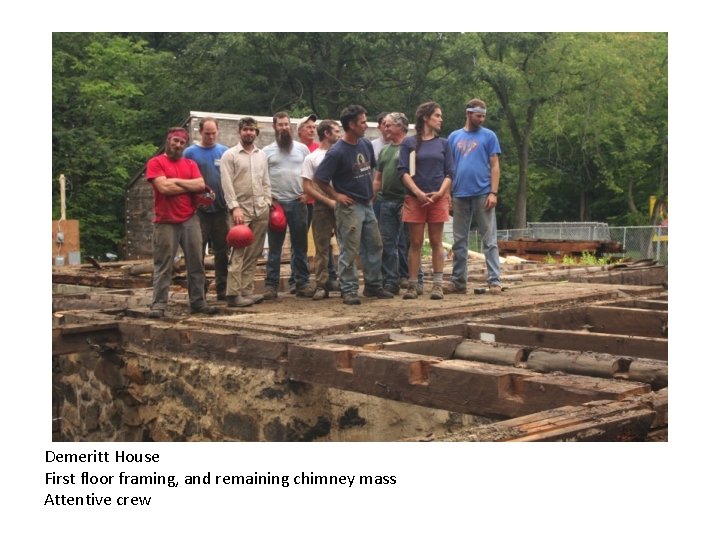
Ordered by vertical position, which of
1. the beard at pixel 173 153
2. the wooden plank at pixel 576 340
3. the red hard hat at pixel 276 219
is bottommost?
the wooden plank at pixel 576 340

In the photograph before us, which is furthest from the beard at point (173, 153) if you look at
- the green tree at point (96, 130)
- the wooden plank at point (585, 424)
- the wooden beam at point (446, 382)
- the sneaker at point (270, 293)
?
the green tree at point (96, 130)

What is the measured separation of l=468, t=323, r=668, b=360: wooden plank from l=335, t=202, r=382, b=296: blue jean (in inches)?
66.9

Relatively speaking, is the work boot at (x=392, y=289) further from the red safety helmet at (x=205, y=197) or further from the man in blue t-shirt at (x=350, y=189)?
the red safety helmet at (x=205, y=197)

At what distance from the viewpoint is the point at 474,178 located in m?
10.6

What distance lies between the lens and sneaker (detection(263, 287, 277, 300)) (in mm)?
10555

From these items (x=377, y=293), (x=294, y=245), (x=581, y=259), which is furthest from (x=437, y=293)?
(x=581, y=259)

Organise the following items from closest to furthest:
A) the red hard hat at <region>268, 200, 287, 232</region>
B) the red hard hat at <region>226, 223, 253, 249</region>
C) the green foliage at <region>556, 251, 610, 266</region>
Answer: the red hard hat at <region>226, 223, 253, 249</region>
the red hard hat at <region>268, 200, 287, 232</region>
the green foliage at <region>556, 251, 610, 266</region>

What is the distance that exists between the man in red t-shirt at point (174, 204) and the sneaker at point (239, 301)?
642mm

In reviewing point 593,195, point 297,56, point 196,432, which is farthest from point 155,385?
point 593,195

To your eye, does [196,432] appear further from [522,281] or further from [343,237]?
[522,281]

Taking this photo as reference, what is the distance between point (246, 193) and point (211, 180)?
49cm

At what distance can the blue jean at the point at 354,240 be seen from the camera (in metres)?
9.77

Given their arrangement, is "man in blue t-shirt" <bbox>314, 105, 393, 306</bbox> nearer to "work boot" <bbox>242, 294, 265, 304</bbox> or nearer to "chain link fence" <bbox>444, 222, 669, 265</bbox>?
"work boot" <bbox>242, 294, 265, 304</bbox>

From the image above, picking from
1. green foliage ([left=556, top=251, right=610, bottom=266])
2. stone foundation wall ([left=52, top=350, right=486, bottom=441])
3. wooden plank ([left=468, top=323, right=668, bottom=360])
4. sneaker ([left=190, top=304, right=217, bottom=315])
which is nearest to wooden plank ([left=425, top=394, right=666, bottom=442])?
stone foundation wall ([left=52, top=350, right=486, bottom=441])
